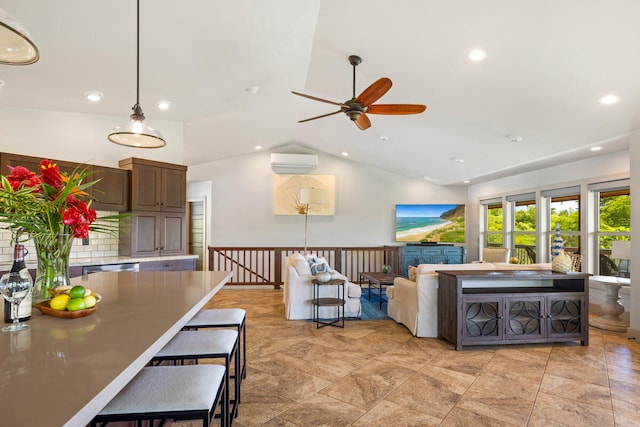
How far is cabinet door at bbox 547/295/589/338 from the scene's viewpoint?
3.69 metres

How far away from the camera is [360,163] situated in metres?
8.34

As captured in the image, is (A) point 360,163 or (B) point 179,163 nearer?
(B) point 179,163

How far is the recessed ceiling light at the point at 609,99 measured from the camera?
3.23 metres

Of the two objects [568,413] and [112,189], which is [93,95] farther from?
[568,413]

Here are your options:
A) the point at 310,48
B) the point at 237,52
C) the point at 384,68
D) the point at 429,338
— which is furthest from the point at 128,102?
the point at 429,338

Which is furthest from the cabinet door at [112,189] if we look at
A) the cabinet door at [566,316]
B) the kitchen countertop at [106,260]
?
the cabinet door at [566,316]

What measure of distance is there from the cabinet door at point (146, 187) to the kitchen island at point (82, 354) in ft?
10.0

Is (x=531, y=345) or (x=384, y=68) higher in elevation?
(x=384, y=68)

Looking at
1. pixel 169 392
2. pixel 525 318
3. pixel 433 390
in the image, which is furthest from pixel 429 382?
pixel 169 392

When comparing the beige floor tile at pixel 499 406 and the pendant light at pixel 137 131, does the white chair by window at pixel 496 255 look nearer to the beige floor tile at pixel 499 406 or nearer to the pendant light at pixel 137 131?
the beige floor tile at pixel 499 406

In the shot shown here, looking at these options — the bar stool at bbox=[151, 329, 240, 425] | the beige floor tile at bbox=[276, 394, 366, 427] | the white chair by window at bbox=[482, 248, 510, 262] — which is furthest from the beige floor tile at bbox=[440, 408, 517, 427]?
the white chair by window at bbox=[482, 248, 510, 262]

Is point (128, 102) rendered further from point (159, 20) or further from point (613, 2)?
point (613, 2)

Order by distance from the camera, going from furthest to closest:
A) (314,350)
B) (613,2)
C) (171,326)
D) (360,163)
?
(360,163), (314,350), (613,2), (171,326)

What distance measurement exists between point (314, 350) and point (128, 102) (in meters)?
3.60
